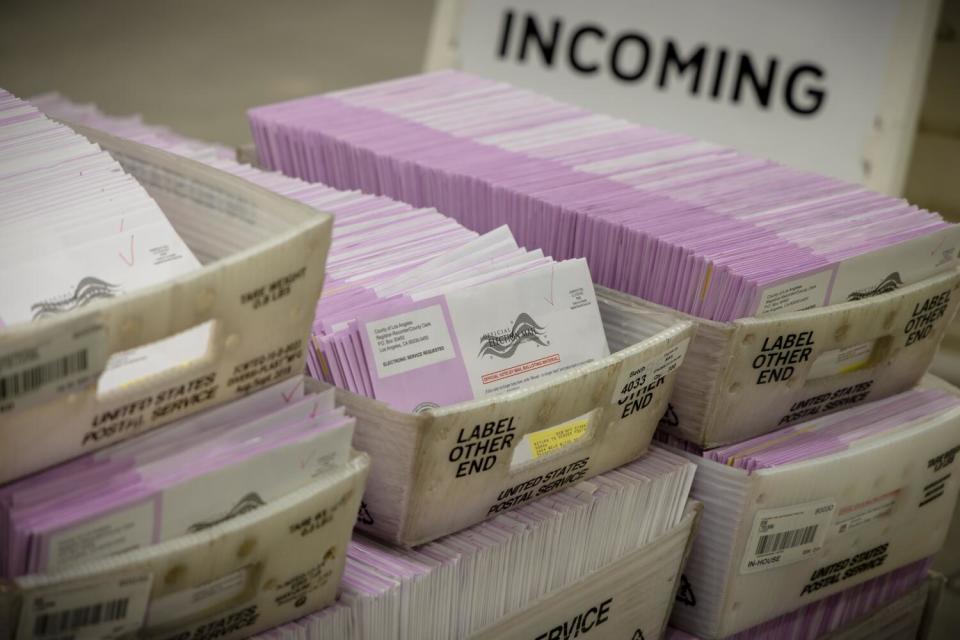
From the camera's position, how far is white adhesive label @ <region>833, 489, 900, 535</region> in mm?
1714

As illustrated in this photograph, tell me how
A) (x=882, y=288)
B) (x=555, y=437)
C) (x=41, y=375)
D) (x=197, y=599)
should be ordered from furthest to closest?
1. (x=882, y=288)
2. (x=555, y=437)
3. (x=197, y=599)
4. (x=41, y=375)

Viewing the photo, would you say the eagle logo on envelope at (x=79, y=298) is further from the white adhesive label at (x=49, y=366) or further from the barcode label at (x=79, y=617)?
the barcode label at (x=79, y=617)

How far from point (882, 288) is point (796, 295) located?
0.20 metres

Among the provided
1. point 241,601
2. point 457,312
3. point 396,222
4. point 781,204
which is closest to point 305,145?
point 396,222

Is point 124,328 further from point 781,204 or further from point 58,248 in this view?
point 781,204

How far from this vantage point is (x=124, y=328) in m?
1.04

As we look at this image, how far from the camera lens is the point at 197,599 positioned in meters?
1.13

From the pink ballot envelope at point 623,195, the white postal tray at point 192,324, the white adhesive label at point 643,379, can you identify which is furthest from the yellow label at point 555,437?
the white postal tray at point 192,324

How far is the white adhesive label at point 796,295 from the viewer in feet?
5.14

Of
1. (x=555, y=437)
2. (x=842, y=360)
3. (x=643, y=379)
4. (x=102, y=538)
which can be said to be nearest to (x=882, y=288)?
(x=842, y=360)

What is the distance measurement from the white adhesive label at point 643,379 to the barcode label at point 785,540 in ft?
0.90

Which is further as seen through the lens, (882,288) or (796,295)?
(882,288)

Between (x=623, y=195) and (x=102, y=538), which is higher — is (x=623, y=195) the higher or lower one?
the higher one

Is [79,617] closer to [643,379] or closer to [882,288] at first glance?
[643,379]
